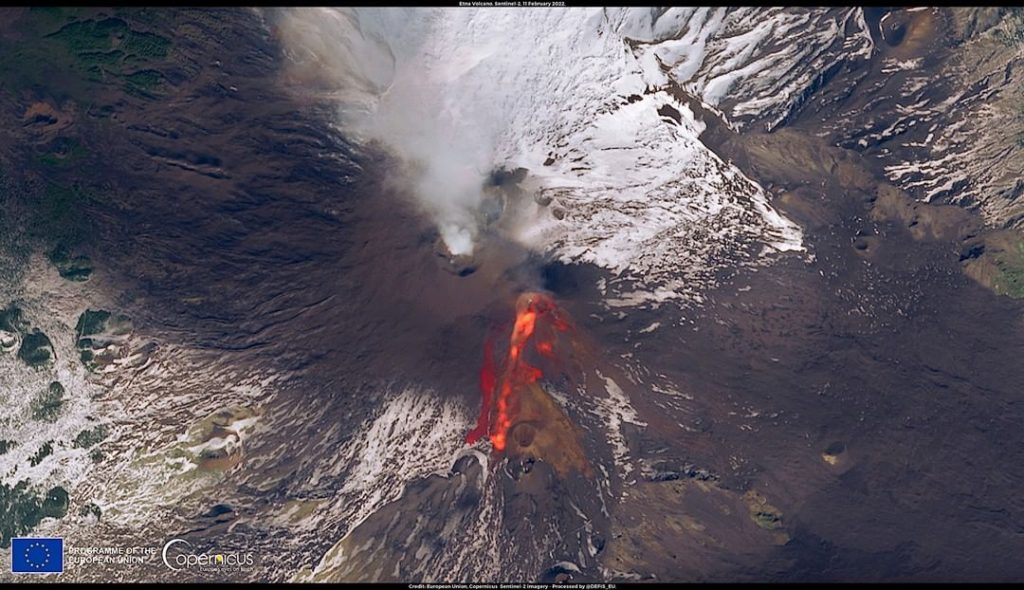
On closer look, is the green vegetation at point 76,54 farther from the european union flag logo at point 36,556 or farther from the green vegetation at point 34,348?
the european union flag logo at point 36,556

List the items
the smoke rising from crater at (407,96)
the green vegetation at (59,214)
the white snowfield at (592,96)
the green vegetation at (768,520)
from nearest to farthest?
the green vegetation at (59,214) → the green vegetation at (768,520) → the smoke rising from crater at (407,96) → the white snowfield at (592,96)

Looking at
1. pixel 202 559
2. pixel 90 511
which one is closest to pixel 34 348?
pixel 90 511

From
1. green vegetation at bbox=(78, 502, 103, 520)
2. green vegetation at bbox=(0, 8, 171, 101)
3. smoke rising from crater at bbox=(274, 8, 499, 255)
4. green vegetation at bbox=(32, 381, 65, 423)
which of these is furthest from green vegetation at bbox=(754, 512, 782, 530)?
green vegetation at bbox=(0, 8, 171, 101)

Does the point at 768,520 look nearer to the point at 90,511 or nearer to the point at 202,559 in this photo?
the point at 202,559

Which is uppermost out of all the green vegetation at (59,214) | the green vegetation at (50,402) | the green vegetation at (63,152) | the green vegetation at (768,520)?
the green vegetation at (63,152)

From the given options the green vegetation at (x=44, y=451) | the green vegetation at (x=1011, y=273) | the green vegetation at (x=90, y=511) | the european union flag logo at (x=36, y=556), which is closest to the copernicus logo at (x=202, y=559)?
the green vegetation at (x=90, y=511)

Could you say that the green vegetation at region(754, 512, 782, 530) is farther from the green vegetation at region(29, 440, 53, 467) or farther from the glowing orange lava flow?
the green vegetation at region(29, 440, 53, 467)

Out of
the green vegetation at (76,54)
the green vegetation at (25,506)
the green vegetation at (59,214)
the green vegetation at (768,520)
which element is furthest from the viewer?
the green vegetation at (768,520)

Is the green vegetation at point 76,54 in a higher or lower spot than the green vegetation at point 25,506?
higher
